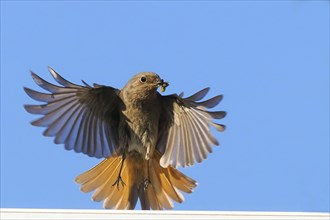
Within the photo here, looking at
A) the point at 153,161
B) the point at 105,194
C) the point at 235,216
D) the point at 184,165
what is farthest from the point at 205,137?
the point at 235,216

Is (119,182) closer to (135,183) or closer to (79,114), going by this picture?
(135,183)

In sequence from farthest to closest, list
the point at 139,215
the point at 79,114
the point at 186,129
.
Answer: the point at 186,129, the point at 79,114, the point at 139,215

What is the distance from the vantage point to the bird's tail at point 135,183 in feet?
16.8

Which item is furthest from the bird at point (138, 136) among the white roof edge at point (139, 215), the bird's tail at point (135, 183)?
the white roof edge at point (139, 215)

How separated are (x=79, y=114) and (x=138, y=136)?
17.5 inches

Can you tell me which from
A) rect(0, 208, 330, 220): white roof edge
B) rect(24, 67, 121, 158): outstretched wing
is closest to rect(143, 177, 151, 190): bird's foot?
rect(24, 67, 121, 158): outstretched wing

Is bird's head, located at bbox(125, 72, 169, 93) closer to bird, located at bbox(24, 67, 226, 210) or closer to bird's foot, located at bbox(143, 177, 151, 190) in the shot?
bird, located at bbox(24, 67, 226, 210)

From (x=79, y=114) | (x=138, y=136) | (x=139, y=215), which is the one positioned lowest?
(x=139, y=215)

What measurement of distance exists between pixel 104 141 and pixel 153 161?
0.44 meters

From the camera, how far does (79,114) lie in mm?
Result: 4961

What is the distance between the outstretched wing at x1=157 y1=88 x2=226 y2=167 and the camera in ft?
15.7

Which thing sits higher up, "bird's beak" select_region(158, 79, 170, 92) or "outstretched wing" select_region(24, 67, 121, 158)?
"bird's beak" select_region(158, 79, 170, 92)

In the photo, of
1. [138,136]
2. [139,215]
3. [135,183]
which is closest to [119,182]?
[135,183]

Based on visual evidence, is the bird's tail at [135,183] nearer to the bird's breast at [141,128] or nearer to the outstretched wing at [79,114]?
the bird's breast at [141,128]
